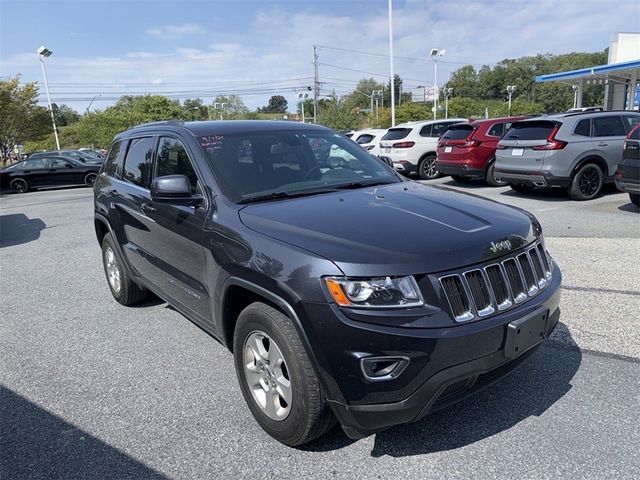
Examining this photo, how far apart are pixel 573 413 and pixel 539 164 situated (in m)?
7.92

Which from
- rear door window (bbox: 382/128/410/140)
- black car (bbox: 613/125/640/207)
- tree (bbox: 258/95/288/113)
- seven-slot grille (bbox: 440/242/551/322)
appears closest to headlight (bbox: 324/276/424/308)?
seven-slot grille (bbox: 440/242/551/322)

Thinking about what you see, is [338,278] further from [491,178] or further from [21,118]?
[21,118]

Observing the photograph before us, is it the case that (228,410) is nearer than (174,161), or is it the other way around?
(228,410)

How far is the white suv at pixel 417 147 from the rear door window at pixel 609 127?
4.70 metres

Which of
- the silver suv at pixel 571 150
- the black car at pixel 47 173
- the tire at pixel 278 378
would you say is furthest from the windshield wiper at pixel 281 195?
the black car at pixel 47 173

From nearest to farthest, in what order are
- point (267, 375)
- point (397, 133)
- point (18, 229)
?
point (267, 375) < point (18, 229) < point (397, 133)

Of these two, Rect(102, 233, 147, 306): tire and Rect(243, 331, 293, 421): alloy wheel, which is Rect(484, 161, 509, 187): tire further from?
Rect(243, 331, 293, 421): alloy wheel

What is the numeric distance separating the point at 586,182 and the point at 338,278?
9.50m

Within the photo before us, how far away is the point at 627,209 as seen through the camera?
8.98m

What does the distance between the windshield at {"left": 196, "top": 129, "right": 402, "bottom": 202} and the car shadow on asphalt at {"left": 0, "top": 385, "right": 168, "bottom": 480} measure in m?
1.66

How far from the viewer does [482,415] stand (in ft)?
9.91

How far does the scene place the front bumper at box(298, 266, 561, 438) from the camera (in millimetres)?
2281

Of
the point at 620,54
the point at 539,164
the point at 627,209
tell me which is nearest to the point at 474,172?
the point at 539,164

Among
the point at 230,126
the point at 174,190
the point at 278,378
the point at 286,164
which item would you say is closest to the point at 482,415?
the point at 278,378
